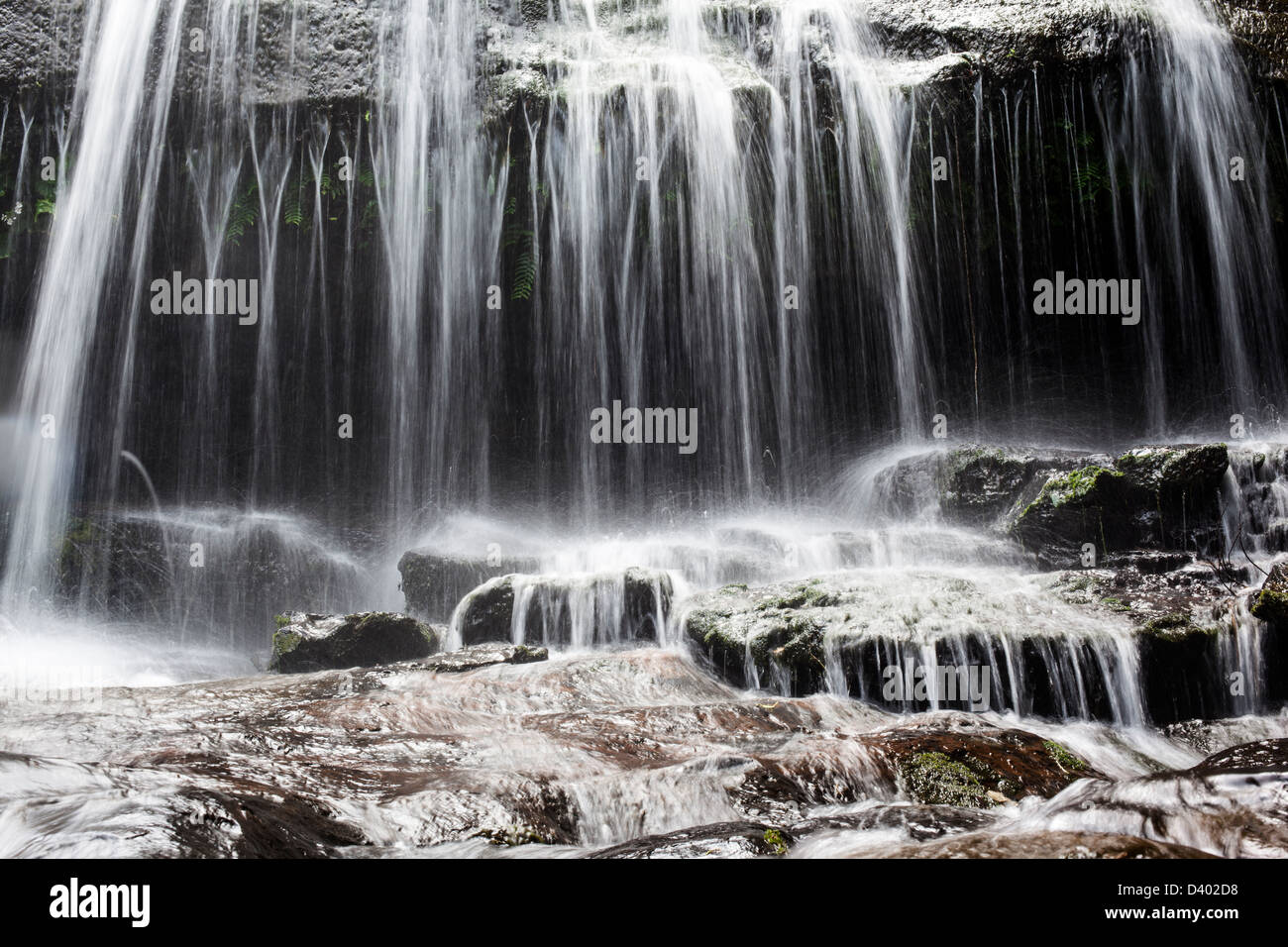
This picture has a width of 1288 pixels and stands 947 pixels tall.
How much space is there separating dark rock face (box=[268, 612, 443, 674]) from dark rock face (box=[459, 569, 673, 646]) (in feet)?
2.08

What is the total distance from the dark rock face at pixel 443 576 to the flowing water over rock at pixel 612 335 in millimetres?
42

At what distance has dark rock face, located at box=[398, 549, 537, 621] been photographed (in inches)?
379

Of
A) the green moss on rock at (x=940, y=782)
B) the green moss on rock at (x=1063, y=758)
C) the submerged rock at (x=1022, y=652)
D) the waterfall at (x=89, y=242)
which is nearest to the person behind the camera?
the green moss on rock at (x=940, y=782)

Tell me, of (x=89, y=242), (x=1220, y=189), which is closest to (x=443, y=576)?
(x=89, y=242)

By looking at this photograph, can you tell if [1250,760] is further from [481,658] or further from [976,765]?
[481,658]

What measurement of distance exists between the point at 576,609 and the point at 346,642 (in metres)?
2.20

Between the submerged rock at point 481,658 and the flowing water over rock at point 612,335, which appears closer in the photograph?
the submerged rock at point 481,658

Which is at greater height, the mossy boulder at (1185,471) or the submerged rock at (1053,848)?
the mossy boulder at (1185,471)

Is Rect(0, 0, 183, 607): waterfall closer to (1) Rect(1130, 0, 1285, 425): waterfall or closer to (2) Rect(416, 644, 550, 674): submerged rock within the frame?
(2) Rect(416, 644, 550, 674): submerged rock

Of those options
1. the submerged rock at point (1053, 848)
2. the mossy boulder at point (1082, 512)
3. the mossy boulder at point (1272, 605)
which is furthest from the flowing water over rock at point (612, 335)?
the submerged rock at point (1053, 848)

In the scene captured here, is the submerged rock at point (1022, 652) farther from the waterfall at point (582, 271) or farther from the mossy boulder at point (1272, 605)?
the waterfall at point (582, 271)

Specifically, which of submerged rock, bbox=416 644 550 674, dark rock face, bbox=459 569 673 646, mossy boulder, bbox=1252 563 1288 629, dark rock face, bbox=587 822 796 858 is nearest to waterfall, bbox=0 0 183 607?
dark rock face, bbox=459 569 673 646

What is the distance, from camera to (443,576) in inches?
382

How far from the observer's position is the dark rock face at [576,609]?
24.9 feet
